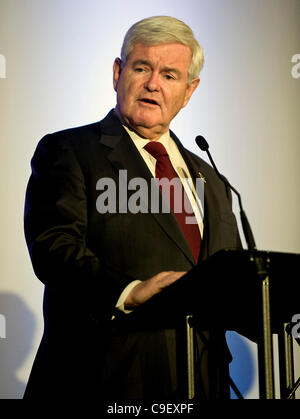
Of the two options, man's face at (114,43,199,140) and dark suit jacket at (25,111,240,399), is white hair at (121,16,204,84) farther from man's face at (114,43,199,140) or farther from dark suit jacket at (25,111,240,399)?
dark suit jacket at (25,111,240,399)

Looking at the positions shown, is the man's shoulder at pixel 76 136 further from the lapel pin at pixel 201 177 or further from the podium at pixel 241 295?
the podium at pixel 241 295

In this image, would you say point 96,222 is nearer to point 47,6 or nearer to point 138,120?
point 138,120

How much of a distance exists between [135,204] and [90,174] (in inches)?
7.8

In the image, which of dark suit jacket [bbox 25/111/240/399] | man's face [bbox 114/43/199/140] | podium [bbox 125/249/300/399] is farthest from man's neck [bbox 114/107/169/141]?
podium [bbox 125/249/300/399]

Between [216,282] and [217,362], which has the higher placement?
[216,282]

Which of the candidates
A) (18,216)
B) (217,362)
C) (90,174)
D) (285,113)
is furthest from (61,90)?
(217,362)

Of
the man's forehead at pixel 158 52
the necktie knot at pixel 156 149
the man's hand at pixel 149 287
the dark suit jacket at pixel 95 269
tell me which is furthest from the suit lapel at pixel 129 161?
the man's hand at pixel 149 287

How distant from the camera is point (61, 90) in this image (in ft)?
9.50

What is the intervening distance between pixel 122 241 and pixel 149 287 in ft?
1.38

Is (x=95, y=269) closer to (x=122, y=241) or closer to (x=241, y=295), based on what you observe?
(x=122, y=241)

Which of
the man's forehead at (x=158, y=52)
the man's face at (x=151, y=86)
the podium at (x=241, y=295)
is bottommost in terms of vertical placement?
the podium at (x=241, y=295)

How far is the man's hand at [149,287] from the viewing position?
61.3 inches

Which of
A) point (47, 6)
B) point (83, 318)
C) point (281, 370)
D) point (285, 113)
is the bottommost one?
point (281, 370)

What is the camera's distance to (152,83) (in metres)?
2.29
